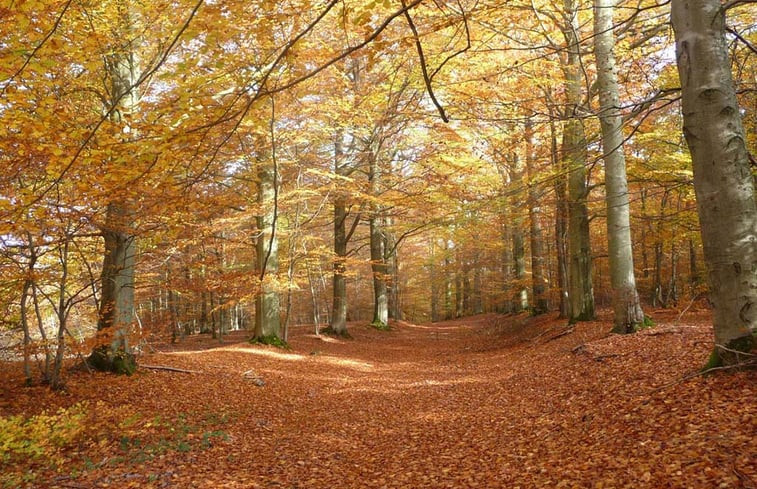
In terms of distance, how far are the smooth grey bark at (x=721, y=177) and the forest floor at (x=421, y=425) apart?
21.8 inches

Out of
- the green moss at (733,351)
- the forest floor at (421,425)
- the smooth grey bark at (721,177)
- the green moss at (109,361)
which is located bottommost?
the forest floor at (421,425)

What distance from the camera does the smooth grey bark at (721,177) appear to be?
150 inches

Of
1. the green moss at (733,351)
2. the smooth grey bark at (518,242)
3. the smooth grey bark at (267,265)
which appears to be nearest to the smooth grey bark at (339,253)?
the smooth grey bark at (267,265)

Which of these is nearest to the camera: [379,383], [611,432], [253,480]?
[611,432]

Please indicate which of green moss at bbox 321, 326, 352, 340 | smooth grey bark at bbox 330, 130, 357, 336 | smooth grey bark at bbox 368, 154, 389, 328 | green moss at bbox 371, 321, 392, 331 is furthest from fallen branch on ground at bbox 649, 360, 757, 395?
green moss at bbox 371, 321, 392, 331

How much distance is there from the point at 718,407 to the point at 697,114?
2.44 meters

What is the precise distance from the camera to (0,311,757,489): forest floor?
3641 millimetres

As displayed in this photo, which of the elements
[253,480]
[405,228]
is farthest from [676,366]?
[405,228]

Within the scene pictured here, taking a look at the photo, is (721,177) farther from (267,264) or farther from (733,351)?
(267,264)

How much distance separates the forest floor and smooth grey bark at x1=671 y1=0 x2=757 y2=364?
0.55 metres

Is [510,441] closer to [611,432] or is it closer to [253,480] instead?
[611,432]

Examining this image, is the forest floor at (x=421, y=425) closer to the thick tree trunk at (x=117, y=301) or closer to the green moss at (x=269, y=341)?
the thick tree trunk at (x=117, y=301)

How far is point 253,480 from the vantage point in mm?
4879

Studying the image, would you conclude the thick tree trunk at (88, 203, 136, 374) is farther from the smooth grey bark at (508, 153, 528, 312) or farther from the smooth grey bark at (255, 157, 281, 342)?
the smooth grey bark at (508, 153, 528, 312)
